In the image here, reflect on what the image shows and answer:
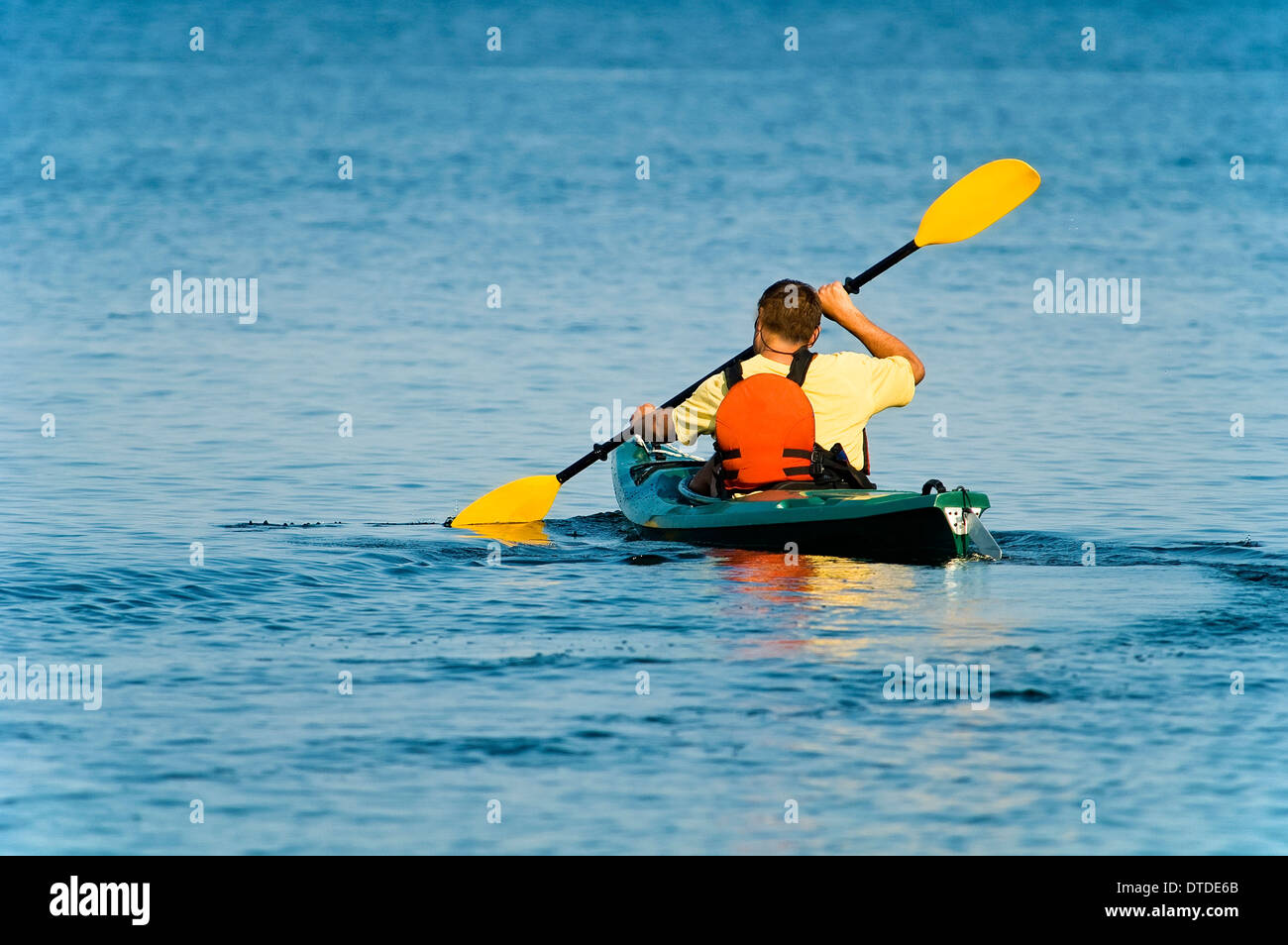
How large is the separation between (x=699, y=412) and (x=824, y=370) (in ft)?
2.40

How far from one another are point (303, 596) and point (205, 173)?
59.4ft

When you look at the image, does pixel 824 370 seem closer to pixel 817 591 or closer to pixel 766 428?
pixel 766 428

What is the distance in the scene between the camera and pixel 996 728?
5.36m

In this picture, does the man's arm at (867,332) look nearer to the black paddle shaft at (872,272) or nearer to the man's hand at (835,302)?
the man's hand at (835,302)

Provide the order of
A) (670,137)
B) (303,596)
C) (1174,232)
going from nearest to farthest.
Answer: (303,596) → (1174,232) → (670,137)

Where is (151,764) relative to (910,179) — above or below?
below

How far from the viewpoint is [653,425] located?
910 cm

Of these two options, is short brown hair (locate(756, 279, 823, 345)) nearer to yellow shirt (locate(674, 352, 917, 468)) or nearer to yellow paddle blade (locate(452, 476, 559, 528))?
yellow shirt (locate(674, 352, 917, 468))

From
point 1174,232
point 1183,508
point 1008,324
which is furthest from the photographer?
point 1174,232

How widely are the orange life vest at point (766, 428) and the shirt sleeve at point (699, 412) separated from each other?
0.15 m

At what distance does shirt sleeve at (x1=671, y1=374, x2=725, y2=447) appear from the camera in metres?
8.46
